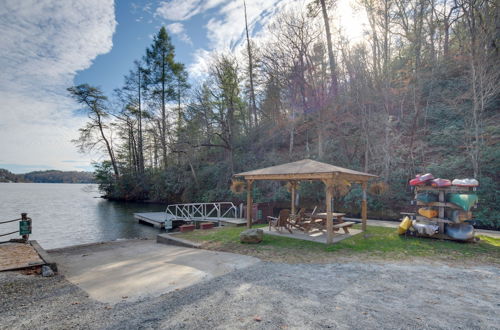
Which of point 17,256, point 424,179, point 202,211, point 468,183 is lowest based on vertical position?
point 202,211

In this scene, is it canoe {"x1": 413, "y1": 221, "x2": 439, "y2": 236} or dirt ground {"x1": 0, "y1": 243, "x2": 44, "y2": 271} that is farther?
canoe {"x1": 413, "y1": 221, "x2": 439, "y2": 236}

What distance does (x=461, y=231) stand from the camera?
6977 mm

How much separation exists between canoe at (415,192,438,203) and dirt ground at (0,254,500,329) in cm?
267

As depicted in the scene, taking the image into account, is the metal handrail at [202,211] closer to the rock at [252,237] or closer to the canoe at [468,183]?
the rock at [252,237]

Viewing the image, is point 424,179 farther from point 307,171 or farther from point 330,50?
point 330,50

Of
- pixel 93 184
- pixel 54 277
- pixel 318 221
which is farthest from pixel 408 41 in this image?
pixel 93 184

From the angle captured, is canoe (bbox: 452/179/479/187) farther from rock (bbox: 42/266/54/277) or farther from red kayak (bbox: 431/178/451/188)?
rock (bbox: 42/266/54/277)

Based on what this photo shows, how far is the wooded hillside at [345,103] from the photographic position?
11.3m

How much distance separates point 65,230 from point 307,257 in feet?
50.8

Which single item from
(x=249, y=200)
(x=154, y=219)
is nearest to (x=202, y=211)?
(x=154, y=219)

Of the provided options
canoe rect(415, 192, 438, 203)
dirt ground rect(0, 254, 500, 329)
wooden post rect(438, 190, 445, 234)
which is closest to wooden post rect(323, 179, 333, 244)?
dirt ground rect(0, 254, 500, 329)

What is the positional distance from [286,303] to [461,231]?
20.7 feet

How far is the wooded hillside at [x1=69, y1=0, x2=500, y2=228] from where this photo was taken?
37.2 feet

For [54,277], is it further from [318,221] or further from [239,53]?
[239,53]
